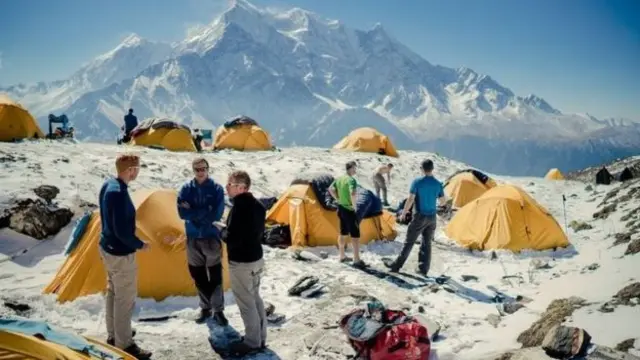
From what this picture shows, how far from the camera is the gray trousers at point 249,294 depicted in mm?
5953

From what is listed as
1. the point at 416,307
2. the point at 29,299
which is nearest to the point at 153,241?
the point at 29,299

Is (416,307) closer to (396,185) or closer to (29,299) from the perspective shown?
(29,299)

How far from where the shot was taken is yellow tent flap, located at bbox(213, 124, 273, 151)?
1065 inches

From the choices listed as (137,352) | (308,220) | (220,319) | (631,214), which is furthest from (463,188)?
(137,352)

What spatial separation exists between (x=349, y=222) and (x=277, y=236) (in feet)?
8.29

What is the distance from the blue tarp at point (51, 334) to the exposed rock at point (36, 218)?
713cm

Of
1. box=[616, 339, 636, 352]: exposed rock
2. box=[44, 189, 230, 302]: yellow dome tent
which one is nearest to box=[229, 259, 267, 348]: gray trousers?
box=[44, 189, 230, 302]: yellow dome tent

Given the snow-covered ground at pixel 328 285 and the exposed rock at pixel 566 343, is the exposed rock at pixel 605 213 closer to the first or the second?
the snow-covered ground at pixel 328 285

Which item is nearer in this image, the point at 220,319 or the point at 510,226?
the point at 220,319

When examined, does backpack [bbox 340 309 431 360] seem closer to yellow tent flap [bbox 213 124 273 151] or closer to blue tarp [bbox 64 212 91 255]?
blue tarp [bbox 64 212 91 255]

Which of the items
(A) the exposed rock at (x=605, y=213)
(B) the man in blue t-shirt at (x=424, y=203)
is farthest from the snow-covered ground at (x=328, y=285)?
(B) the man in blue t-shirt at (x=424, y=203)

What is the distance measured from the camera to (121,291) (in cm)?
564

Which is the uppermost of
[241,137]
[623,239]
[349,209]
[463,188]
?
[241,137]

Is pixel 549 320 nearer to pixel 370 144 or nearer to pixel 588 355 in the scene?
pixel 588 355
